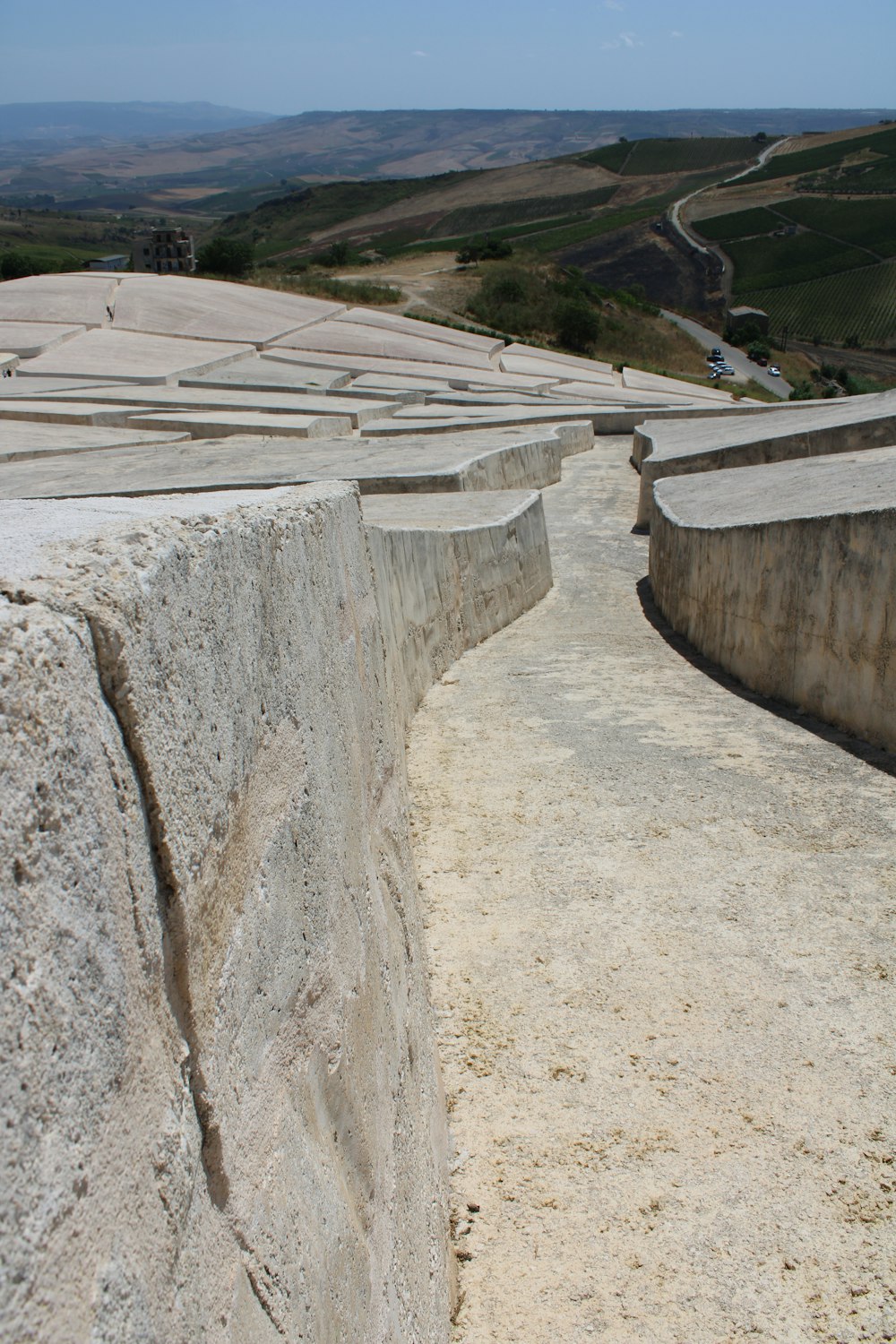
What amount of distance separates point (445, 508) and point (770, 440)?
348 centimetres

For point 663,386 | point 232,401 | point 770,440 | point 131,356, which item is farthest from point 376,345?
point 770,440

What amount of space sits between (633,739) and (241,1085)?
4.24m

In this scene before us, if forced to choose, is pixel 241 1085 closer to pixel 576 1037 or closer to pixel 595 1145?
pixel 595 1145

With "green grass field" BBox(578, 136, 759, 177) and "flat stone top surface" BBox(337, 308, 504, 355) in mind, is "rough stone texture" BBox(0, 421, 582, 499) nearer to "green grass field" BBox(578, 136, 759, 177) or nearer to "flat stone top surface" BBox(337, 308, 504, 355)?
"flat stone top surface" BBox(337, 308, 504, 355)

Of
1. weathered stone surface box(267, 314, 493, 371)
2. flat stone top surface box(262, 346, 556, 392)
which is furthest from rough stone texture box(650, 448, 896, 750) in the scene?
weathered stone surface box(267, 314, 493, 371)

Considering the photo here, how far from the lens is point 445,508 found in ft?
26.5

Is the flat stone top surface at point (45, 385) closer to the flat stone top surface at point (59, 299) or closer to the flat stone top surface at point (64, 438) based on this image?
the flat stone top surface at point (64, 438)

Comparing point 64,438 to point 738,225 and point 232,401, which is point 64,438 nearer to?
point 232,401

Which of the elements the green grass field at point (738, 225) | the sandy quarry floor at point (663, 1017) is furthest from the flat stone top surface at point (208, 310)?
the green grass field at point (738, 225)

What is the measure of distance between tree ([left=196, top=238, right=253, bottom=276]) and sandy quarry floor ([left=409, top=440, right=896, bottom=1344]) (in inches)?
1053

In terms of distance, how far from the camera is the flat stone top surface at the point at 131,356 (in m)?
16.0

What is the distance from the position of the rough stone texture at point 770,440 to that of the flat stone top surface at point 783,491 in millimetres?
1014

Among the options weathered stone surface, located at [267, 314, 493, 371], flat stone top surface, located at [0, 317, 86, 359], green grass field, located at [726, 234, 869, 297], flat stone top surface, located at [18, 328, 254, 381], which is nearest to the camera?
flat stone top surface, located at [18, 328, 254, 381]

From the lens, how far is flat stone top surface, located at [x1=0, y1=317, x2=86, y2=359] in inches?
685
